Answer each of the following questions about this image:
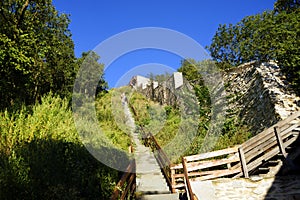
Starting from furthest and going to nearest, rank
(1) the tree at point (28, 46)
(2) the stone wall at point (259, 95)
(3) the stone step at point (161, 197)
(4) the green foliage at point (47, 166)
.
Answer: (1) the tree at point (28, 46) → (2) the stone wall at point (259, 95) → (3) the stone step at point (161, 197) → (4) the green foliage at point (47, 166)

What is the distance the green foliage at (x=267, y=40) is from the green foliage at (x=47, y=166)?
813 cm

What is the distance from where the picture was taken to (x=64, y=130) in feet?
27.7

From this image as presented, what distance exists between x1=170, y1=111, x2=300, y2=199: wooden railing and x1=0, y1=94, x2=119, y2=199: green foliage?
2.20m

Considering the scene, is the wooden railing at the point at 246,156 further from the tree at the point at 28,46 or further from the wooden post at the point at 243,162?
the tree at the point at 28,46

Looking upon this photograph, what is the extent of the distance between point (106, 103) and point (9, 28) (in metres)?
10.2

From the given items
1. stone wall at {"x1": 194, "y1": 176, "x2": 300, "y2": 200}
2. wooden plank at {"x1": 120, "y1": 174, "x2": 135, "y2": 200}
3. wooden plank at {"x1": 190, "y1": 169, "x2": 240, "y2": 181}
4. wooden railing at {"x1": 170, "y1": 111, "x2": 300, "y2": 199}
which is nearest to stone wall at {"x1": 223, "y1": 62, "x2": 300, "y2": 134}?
wooden railing at {"x1": 170, "y1": 111, "x2": 300, "y2": 199}

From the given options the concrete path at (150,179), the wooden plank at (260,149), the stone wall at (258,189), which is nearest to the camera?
the concrete path at (150,179)

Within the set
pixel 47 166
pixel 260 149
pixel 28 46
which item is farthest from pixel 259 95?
pixel 28 46

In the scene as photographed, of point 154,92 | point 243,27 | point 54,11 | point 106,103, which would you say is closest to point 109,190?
point 54,11

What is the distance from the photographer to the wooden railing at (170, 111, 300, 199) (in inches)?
291

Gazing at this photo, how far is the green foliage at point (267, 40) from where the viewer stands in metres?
10.4

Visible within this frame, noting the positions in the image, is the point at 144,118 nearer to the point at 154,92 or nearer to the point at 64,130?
the point at 154,92

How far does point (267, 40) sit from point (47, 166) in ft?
50.1

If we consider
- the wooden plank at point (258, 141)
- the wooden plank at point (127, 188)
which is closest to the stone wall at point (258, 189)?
the wooden plank at point (258, 141)
